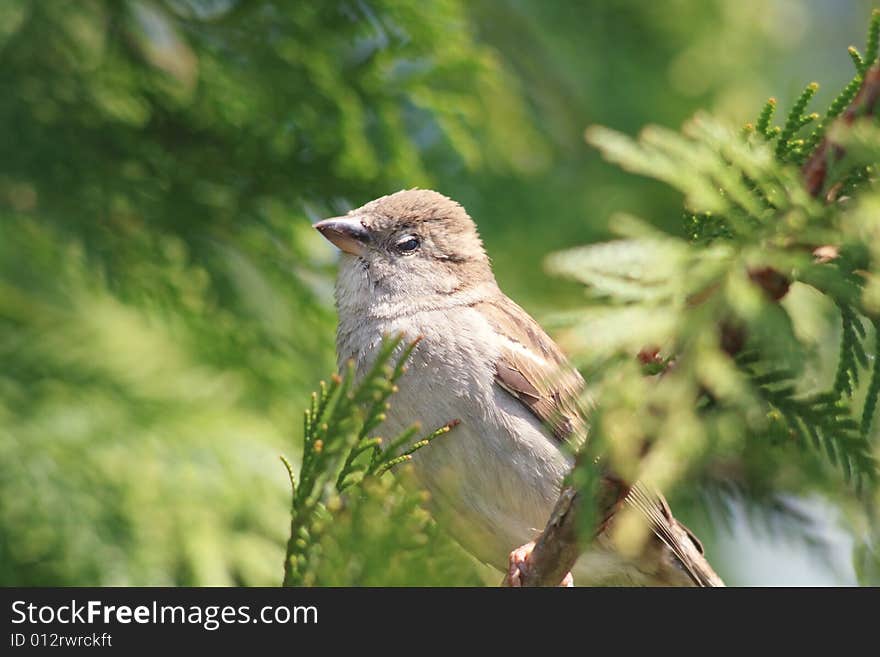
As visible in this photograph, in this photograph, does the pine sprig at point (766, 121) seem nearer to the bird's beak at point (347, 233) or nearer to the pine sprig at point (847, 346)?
the pine sprig at point (847, 346)

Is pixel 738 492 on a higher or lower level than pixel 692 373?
higher

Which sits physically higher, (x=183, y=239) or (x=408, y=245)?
(x=183, y=239)

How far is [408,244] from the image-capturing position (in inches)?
120

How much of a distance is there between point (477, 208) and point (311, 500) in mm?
2538

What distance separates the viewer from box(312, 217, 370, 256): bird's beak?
115 inches

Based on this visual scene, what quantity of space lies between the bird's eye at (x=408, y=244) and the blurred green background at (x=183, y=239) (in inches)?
11.2

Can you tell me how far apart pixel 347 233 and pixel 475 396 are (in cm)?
68

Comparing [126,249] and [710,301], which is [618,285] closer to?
[710,301]

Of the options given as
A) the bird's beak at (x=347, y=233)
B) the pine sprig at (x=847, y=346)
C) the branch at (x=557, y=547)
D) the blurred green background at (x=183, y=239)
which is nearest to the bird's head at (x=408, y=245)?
the bird's beak at (x=347, y=233)

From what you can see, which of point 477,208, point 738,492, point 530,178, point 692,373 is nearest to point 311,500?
point 692,373

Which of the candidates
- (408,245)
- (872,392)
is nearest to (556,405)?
(408,245)

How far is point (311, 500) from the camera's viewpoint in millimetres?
1689

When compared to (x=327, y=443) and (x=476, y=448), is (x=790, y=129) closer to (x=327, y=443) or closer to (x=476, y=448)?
(x=327, y=443)

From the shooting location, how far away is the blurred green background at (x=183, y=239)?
2.93 metres
